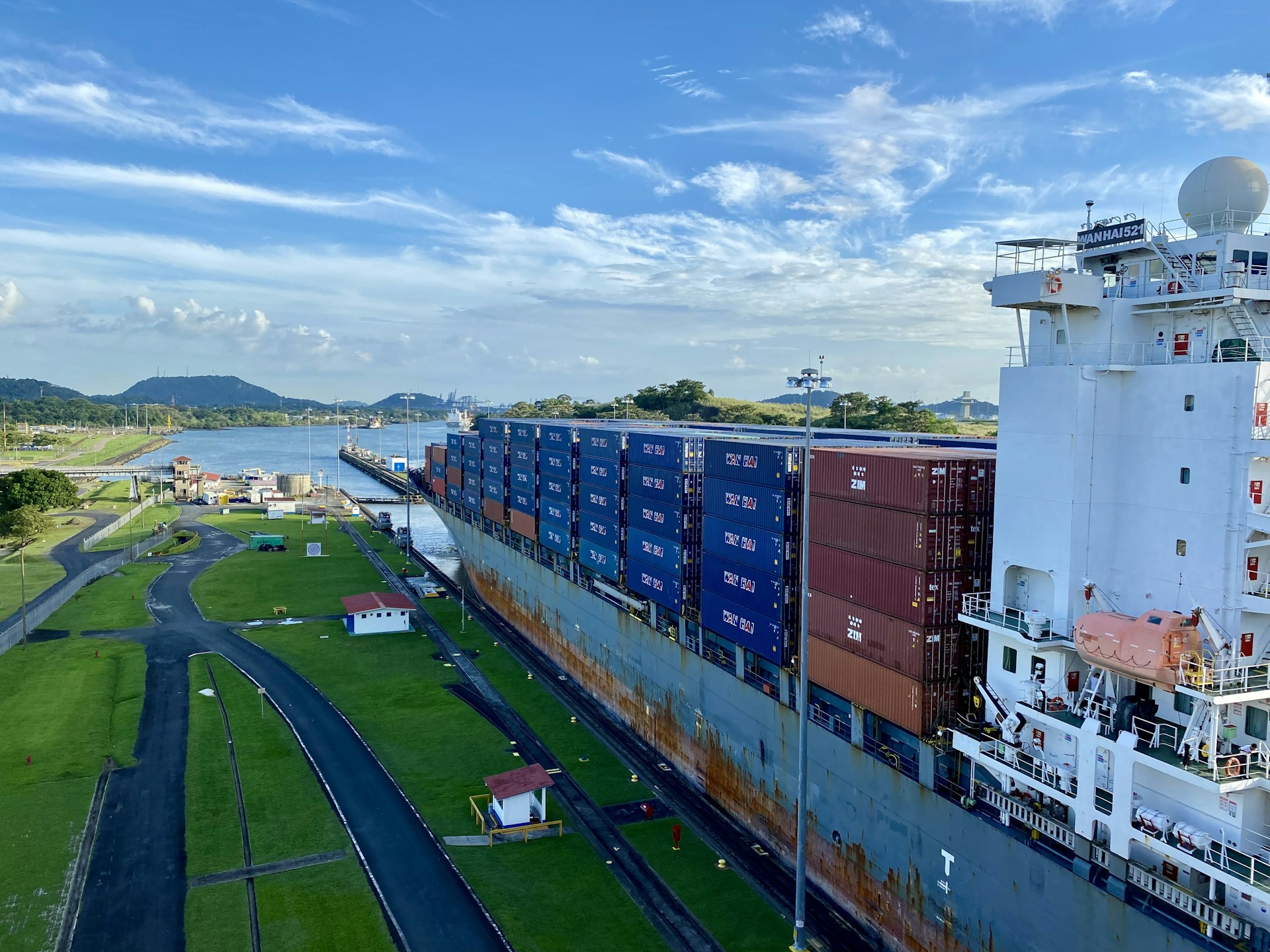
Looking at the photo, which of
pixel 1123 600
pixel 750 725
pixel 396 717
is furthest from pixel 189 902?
pixel 1123 600

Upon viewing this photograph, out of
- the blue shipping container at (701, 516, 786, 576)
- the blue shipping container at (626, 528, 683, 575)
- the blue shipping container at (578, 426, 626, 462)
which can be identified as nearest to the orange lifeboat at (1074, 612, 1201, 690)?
the blue shipping container at (701, 516, 786, 576)

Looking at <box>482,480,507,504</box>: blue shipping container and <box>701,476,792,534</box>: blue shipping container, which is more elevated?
<box>701,476,792,534</box>: blue shipping container

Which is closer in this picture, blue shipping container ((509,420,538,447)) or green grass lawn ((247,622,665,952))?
green grass lawn ((247,622,665,952))

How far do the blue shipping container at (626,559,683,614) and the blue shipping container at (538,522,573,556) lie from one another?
1145 cm

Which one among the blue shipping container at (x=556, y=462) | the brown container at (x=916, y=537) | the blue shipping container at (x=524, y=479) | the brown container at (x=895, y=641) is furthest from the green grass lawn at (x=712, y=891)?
the blue shipping container at (x=524, y=479)

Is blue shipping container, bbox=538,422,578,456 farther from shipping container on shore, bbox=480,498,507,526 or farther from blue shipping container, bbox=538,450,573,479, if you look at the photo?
shipping container on shore, bbox=480,498,507,526

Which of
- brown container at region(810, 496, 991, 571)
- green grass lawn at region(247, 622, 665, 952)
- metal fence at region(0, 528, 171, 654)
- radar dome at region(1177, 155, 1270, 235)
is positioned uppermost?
radar dome at region(1177, 155, 1270, 235)

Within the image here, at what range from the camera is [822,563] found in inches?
1312

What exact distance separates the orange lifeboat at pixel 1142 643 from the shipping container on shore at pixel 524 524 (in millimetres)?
51351

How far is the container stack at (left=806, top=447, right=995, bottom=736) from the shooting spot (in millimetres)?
28328

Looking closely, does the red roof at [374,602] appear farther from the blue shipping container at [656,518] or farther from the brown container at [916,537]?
the brown container at [916,537]

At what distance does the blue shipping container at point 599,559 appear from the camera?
54.7m

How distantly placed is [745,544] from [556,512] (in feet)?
93.2

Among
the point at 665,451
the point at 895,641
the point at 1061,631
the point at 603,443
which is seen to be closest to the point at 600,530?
the point at 603,443
